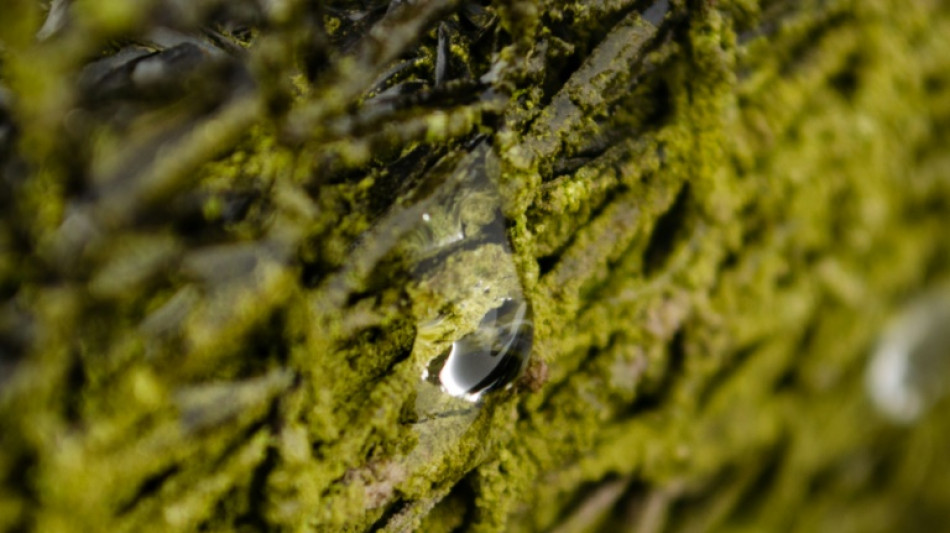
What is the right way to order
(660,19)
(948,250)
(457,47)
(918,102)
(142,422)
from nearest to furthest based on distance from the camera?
(142,422) < (457,47) < (660,19) < (918,102) < (948,250)

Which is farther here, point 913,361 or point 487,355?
point 913,361

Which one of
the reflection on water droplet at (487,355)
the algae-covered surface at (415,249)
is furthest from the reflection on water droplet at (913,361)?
the reflection on water droplet at (487,355)

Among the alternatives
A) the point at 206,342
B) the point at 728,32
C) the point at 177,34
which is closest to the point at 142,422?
the point at 206,342

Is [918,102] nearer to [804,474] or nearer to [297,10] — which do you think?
[804,474]

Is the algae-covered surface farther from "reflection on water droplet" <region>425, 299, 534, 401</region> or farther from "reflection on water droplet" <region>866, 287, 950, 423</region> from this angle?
"reflection on water droplet" <region>866, 287, 950, 423</region>

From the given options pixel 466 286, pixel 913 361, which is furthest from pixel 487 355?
pixel 913 361

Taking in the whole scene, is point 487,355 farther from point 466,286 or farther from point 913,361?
point 913,361

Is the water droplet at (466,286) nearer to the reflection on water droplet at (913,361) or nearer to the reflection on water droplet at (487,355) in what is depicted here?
the reflection on water droplet at (487,355)
